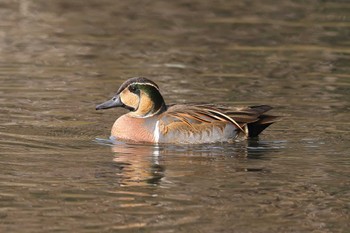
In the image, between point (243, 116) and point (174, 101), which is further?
point (174, 101)

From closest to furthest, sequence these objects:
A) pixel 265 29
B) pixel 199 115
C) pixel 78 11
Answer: pixel 199 115 → pixel 265 29 → pixel 78 11

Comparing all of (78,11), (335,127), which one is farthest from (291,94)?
(78,11)

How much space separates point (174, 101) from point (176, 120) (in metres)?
2.34

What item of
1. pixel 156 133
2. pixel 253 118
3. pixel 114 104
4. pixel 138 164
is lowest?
pixel 138 164

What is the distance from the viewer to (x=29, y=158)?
39.0ft

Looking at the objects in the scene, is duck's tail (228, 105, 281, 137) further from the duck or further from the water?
the water

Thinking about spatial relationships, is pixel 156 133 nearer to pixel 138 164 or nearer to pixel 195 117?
pixel 195 117

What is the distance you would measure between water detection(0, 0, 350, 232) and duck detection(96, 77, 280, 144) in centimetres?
21

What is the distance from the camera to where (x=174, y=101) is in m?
15.2

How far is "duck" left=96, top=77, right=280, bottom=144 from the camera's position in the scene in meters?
12.9

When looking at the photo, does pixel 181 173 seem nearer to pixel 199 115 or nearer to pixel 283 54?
pixel 199 115

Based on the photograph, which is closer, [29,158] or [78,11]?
[29,158]

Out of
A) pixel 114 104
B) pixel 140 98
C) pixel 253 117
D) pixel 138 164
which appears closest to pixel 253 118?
pixel 253 117

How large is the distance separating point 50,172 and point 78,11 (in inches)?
447
